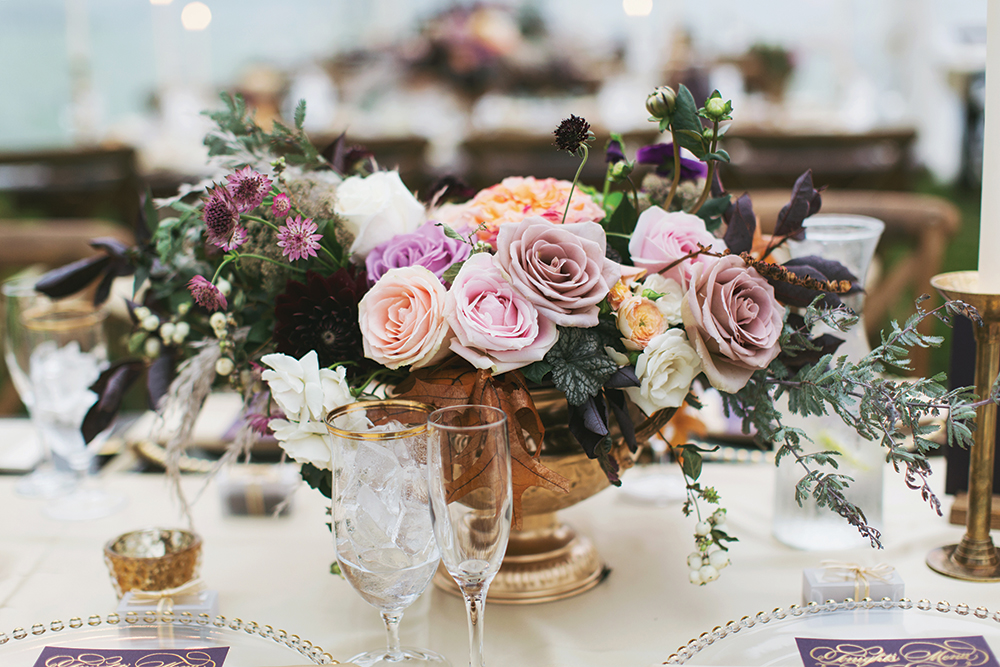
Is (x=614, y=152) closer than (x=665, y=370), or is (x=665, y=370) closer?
(x=665, y=370)

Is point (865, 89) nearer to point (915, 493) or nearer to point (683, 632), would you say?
point (915, 493)

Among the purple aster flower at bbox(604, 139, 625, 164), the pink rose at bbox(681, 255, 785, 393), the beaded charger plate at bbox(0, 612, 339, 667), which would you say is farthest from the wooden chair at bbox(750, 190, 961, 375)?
the beaded charger plate at bbox(0, 612, 339, 667)

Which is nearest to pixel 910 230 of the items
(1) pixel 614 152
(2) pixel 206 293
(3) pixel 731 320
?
(1) pixel 614 152

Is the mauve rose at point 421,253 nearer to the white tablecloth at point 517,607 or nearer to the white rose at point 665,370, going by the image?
the white rose at point 665,370

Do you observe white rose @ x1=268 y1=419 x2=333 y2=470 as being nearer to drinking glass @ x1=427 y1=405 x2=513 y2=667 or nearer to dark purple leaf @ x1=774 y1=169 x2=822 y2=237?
drinking glass @ x1=427 y1=405 x2=513 y2=667

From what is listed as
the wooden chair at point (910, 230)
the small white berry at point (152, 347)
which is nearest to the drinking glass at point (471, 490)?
the small white berry at point (152, 347)

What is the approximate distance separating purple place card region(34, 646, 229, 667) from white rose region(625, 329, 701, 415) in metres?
0.41

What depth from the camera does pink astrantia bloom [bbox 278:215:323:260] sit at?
74cm

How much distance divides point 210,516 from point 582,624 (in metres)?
0.50

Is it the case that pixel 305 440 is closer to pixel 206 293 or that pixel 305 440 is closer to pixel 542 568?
pixel 206 293

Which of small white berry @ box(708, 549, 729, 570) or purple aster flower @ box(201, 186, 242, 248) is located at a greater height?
purple aster flower @ box(201, 186, 242, 248)

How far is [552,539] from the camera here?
0.89 m

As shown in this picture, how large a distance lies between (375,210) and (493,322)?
0.62 feet

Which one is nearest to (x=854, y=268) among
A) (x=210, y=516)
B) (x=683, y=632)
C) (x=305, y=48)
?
(x=683, y=632)
